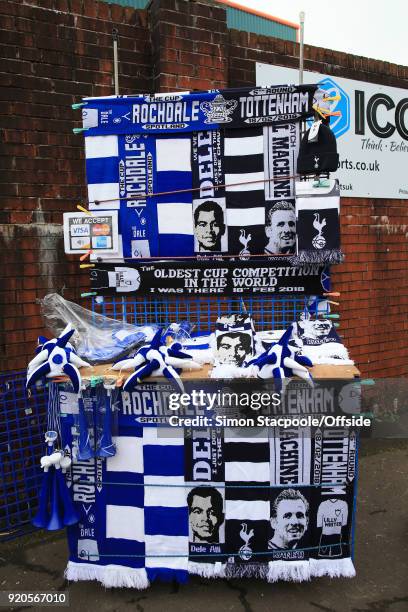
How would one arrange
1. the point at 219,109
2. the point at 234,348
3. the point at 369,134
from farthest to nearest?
1. the point at 369,134
2. the point at 219,109
3. the point at 234,348

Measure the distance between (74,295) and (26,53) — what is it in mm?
2005

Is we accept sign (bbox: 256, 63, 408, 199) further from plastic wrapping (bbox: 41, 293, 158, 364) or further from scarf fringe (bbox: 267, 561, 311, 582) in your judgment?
scarf fringe (bbox: 267, 561, 311, 582)

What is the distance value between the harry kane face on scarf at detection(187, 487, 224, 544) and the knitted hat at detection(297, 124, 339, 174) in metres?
2.12

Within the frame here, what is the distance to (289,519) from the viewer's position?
2885 millimetres

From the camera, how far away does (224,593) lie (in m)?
3.05

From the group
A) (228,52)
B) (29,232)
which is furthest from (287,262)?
(228,52)

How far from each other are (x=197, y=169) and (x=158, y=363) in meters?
1.50

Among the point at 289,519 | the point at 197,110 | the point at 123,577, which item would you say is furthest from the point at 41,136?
the point at 289,519

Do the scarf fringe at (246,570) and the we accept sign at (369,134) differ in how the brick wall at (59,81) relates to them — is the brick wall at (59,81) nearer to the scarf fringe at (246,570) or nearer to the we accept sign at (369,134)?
the we accept sign at (369,134)

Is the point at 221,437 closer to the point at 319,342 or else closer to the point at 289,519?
the point at 289,519

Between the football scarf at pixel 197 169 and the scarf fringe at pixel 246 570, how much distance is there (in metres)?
2.00

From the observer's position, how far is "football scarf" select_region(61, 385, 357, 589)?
2846 mm

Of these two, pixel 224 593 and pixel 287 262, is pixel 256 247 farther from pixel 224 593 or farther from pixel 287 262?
pixel 224 593

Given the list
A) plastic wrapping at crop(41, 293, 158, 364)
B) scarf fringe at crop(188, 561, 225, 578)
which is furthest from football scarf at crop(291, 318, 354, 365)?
scarf fringe at crop(188, 561, 225, 578)
